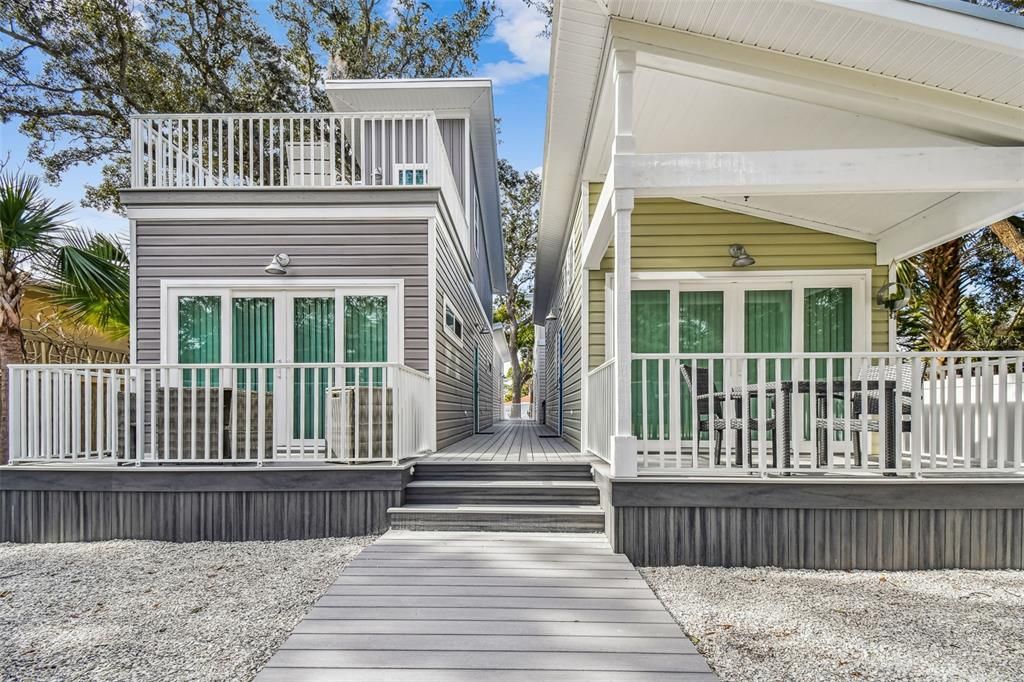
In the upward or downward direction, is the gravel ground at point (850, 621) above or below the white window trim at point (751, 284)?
below

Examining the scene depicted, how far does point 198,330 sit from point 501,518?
3.91 meters

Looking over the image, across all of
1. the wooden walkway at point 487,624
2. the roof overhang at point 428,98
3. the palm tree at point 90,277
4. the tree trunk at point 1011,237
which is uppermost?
the roof overhang at point 428,98

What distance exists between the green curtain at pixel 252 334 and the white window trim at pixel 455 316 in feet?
6.09

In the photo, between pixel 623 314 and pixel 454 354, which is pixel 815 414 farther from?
pixel 454 354

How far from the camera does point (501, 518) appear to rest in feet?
13.4

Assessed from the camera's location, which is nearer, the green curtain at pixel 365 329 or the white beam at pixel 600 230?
the white beam at pixel 600 230

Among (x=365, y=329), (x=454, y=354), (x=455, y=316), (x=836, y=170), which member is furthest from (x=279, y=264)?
(x=836, y=170)

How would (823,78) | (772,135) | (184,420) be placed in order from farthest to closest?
(772,135), (184,420), (823,78)

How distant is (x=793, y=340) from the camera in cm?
581

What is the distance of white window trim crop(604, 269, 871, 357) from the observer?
5.82m

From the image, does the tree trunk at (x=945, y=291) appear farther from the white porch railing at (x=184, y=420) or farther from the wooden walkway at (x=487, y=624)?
the white porch railing at (x=184, y=420)

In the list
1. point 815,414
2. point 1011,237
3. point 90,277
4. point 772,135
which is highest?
point 772,135

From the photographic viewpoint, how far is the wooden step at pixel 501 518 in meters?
4.05

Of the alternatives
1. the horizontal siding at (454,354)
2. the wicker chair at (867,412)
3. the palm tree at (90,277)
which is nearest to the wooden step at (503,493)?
the wicker chair at (867,412)
